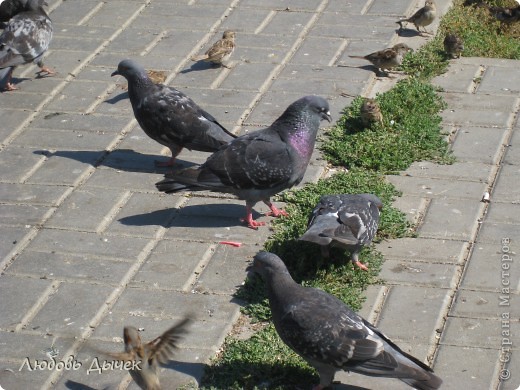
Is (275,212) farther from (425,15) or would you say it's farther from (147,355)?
(425,15)

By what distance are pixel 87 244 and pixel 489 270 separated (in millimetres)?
2834

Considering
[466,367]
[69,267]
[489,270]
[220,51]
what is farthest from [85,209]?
[466,367]

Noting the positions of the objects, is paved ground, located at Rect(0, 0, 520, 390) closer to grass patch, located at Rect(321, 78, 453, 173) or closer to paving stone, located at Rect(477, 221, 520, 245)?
paving stone, located at Rect(477, 221, 520, 245)

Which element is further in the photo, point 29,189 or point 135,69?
point 135,69

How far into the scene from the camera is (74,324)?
6125mm

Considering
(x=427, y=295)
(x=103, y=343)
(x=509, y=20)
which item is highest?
(x=103, y=343)

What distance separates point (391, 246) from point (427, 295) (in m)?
0.66

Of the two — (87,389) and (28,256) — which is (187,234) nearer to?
(28,256)

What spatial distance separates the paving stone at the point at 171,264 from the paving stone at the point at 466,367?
180 centimetres

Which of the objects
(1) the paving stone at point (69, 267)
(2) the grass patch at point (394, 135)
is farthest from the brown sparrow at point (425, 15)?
(1) the paving stone at point (69, 267)

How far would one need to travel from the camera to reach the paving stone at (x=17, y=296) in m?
6.18

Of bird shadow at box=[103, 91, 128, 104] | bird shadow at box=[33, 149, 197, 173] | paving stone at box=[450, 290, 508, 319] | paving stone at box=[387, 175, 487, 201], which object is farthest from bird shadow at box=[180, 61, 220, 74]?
paving stone at box=[450, 290, 508, 319]

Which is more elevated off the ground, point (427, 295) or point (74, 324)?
point (74, 324)

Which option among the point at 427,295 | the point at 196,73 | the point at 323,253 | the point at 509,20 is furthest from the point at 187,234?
the point at 509,20
